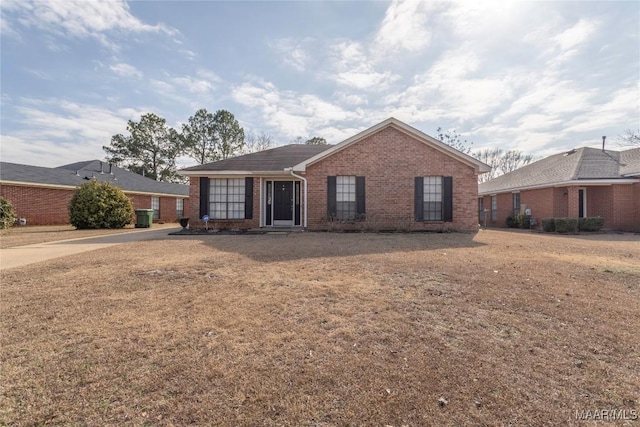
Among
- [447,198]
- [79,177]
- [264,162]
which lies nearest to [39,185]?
[79,177]

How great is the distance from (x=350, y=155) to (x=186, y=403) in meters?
11.7

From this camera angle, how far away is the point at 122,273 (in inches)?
233

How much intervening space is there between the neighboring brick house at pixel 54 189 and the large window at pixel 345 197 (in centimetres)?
1824

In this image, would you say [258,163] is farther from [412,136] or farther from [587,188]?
[587,188]

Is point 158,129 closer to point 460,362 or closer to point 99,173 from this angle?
point 99,173

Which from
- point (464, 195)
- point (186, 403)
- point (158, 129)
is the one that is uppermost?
point (158, 129)

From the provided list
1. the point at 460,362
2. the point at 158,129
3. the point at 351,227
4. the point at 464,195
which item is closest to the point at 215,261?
the point at 460,362

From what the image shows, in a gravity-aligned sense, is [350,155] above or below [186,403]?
above

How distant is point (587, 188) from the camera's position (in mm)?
17141

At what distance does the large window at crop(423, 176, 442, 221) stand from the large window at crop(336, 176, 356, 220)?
2.96 m

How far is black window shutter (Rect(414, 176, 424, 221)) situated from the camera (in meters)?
13.0

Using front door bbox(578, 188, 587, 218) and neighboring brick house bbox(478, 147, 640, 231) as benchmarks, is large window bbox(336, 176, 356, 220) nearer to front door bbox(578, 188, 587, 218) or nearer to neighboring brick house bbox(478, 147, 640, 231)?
neighboring brick house bbox(478, 147, 640, 231)

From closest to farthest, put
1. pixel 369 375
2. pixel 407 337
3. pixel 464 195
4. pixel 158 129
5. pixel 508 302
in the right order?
pixel 369 375, pixel 407 337, pixel 508 302, pixel 464 195, pixel 158 129

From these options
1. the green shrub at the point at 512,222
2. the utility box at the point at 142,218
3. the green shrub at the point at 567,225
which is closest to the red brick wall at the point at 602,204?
the green shrub at the point at 512,222
